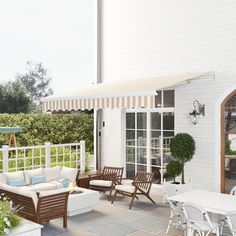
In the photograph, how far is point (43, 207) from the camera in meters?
9.32

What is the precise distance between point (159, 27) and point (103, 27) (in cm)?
360

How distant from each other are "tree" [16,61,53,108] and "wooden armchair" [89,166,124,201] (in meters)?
32.0

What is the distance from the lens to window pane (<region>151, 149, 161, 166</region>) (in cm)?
1412

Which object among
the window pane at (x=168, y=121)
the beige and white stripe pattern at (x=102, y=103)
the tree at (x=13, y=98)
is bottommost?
the window pane at (x=168, y=121)

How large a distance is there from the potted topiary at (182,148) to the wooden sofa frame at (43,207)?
14.1ft

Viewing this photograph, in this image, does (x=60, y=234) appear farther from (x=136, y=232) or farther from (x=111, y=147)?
(x=111, y=147)

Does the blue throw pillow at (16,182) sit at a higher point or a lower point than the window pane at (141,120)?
lower

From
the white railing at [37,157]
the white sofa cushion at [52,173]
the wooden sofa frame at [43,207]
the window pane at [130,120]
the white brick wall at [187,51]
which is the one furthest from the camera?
the window pane at [130,120]

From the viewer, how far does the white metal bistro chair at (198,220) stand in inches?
299

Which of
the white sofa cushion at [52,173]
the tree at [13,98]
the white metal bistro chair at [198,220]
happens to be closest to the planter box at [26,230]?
the white metal bistro chair at [198,220]

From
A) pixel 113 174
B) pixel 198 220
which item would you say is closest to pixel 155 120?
pixel 113 174

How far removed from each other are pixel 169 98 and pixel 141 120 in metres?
1.85

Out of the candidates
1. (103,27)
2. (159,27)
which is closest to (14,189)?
(159,27)

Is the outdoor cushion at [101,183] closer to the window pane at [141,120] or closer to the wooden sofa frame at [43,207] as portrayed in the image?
the window pane at [141,120]
